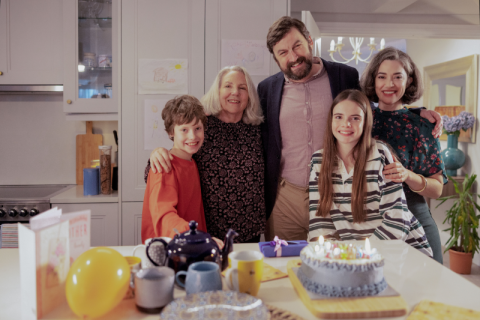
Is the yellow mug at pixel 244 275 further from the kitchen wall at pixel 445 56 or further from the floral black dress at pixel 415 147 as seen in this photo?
the kitchen wall at pixel 445 56

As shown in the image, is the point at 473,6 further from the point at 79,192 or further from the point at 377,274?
the point at 79,192

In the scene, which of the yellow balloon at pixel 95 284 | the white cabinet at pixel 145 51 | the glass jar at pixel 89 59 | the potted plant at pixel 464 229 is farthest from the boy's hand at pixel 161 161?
the potted plant at pixel 464 229

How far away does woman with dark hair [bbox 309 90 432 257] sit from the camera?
1.60m

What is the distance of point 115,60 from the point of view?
2.62m

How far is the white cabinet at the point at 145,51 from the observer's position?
8.22 feet

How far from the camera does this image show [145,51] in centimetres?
252

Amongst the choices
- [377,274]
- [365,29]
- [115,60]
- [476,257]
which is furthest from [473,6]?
[377,274]

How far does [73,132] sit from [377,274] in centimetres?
278

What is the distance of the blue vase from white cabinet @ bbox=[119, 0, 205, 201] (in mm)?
2833

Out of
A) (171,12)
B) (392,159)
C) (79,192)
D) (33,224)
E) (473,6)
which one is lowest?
(79,192)

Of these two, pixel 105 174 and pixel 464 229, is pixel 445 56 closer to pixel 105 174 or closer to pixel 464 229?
pixel 464 229

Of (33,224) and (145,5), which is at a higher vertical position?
(145,5)

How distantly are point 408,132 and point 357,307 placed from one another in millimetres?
1191

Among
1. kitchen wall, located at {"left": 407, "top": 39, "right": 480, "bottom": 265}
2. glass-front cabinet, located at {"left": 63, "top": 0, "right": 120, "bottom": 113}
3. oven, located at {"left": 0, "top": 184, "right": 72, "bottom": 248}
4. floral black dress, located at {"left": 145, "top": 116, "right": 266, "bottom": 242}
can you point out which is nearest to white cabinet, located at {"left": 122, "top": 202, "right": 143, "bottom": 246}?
oven, located at {"left": 0, "top": 184, "right": 72, "bottom": 248}
